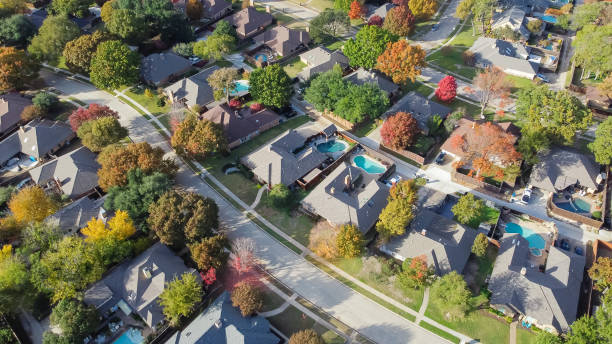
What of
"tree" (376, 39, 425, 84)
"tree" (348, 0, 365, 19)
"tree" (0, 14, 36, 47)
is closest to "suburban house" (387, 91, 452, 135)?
"tree" (376, 39, 425, 84)

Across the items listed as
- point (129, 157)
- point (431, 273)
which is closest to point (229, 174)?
point (129, 157)

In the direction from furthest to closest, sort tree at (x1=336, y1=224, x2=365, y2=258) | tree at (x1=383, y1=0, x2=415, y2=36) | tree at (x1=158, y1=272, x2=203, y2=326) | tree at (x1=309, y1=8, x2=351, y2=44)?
tree at (x1=309, y1=8, x2=351, y2=44) < tree at (x1=383, y1=0, x2=415, y2=36) < tree at (x1=336, y1=224, x2=365, y2=258) < tree at (x1=158, y1=272, x2=203, y2=326)

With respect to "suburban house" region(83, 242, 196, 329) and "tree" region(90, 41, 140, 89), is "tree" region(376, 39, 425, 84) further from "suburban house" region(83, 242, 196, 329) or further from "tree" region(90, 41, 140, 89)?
"suburban house" region(83, 242, 196, 329)

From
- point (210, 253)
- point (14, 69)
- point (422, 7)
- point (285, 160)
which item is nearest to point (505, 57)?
point (422, 7)

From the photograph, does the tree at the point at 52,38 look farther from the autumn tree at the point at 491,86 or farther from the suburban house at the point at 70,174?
the autumn tree at the point at 491,86

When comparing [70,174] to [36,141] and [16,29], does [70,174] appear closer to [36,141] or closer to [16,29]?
[36,141]

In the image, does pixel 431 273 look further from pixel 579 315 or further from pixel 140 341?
pixel 140 341

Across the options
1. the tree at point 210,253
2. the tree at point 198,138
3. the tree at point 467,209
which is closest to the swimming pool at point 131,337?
the tree at point 210,253
